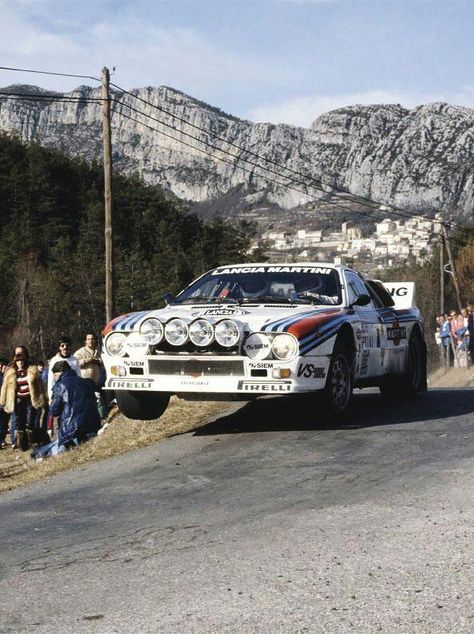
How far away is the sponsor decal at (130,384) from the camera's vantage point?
9.37 meters

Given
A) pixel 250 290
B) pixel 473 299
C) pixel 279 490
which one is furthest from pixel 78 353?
pixel 473 299

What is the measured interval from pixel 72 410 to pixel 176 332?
3.05 metres

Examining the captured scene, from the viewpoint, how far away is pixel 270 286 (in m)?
10.5

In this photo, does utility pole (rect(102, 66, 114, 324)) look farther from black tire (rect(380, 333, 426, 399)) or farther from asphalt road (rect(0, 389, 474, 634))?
asphalt road (rect(0, 389, 474, 634))

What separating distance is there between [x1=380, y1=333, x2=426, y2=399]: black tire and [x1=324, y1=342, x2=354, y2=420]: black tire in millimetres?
2352

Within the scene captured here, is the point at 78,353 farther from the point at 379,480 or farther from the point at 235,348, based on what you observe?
the point at 379,480

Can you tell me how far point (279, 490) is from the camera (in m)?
6.94

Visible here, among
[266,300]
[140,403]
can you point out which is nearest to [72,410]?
[140,403]

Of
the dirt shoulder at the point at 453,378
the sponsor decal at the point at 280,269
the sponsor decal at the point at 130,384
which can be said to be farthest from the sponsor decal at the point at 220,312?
the dirt shoulder at the point at 453,378

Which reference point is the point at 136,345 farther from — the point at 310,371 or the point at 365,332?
the point at 365,332

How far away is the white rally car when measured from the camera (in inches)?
355

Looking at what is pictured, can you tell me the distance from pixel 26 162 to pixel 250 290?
9578 cm

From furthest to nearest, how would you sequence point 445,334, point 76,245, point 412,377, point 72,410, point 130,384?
point 76,245
point 445,334
point 412,377
point 72,410
point 130,384

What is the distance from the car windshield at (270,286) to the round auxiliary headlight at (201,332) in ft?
3.14
